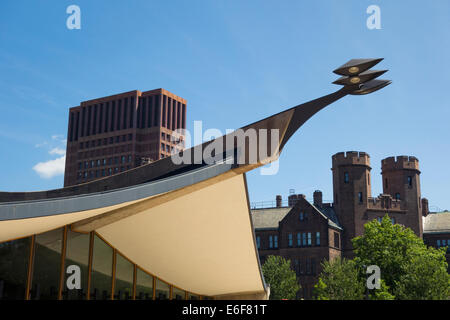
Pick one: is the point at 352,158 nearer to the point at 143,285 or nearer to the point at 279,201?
the point at 279,201

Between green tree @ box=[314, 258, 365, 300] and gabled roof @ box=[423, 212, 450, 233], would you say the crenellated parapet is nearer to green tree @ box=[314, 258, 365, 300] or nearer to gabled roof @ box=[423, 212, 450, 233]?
gabled roof @ box=[423, 212, 450, 233]

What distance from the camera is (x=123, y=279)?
1449 centimetres

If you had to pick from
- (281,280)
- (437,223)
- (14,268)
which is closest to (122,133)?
(281,280)

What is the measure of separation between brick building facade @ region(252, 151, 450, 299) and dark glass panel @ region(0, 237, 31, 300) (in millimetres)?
60688

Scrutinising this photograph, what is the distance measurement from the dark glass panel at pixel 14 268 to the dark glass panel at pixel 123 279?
337cm

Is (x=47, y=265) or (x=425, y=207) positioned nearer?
(x=47, y=265)

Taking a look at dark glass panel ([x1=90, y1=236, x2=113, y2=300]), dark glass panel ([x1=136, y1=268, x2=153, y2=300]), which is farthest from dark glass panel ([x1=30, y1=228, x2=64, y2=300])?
dark glass panel ([x1=136, y1=268, x2=153, y2=300])

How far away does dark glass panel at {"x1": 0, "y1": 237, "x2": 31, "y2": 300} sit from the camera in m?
10.6

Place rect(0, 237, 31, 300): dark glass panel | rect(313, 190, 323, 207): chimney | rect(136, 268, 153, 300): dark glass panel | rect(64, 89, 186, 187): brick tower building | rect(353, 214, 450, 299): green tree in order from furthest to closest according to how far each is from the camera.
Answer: rect(64, 89, 186, 187): brick tower building, rect(313, 190, 323, 207): chimney, rect(353, 214, 450, 299): green tree, rect(136, 268, 153, 300): dark glass panel, rect(0, 237, 31, 300): dark glass panel

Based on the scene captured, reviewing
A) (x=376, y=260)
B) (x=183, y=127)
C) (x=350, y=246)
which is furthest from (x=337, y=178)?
(x=183, y=127)

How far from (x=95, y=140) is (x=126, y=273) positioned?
130653 mm

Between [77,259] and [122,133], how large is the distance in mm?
128308
